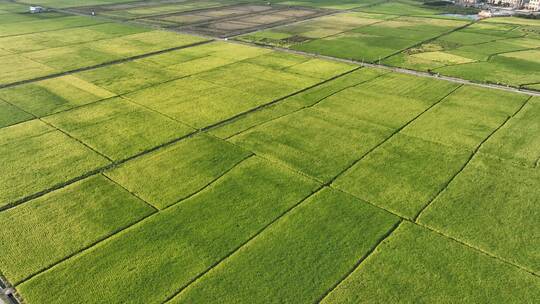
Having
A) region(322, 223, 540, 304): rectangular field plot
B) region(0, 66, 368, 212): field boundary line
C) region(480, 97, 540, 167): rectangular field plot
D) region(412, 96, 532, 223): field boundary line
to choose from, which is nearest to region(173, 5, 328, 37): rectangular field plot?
region(0, 66, 368, 212): field boundary line

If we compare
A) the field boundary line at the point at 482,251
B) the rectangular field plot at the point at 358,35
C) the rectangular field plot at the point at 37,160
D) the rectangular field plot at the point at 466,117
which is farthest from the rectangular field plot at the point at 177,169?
the rectangular field plot at the point at 358,35

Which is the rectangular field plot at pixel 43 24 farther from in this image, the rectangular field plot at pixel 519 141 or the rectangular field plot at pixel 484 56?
the rectangular field plot at pixel 519 141

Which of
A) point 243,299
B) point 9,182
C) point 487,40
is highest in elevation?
point 487,40

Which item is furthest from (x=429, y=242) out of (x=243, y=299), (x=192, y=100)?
(x=192, y=100)

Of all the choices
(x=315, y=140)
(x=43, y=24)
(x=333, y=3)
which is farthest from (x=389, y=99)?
(x=333, y=3)

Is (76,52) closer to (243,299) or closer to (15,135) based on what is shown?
(15,135)

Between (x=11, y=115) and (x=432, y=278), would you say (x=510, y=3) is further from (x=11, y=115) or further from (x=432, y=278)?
(x=11, y=115)
